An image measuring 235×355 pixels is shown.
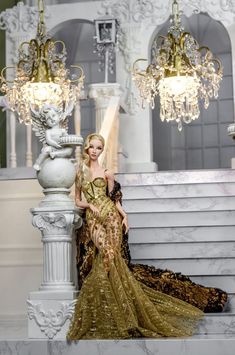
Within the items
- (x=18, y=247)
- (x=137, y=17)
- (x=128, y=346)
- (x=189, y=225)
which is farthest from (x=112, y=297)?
(x=137, y=17)

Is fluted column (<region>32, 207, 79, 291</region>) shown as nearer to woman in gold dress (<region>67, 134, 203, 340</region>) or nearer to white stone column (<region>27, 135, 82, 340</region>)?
white stone column (<region>27, 135, 82, 340</region>)

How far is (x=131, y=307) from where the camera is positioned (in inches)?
318

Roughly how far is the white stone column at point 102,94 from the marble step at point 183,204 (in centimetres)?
213

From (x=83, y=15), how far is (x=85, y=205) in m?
6.98

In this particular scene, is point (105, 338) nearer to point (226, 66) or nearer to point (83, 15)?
point (83, 15)

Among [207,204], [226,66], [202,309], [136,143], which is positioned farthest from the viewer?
[226,66]

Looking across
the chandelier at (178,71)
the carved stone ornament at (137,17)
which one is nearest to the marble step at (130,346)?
the chandelier at (178,71)

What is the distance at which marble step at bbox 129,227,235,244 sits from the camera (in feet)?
32.8

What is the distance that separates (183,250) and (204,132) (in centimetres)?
752

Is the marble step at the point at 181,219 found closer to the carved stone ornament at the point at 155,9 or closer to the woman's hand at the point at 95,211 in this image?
the woman's hand at the point at 95,211

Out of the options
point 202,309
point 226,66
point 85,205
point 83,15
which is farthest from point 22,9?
point 202,309

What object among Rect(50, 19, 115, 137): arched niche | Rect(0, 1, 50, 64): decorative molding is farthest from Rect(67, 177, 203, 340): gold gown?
Rect(50, 19, 115, 137): arched niche

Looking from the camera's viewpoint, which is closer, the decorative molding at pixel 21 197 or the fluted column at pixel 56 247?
the fluted column at pixel 56 247

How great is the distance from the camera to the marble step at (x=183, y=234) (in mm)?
9984
